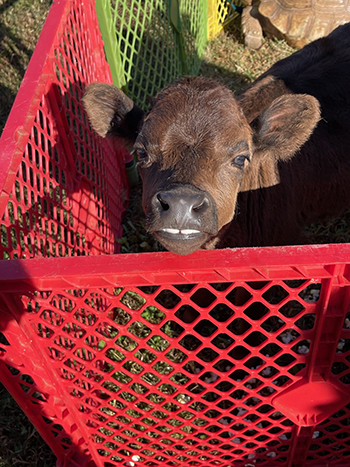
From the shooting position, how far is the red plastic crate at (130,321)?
6.20 feet

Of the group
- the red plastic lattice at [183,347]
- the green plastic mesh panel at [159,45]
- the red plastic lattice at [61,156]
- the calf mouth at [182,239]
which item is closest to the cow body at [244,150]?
the calf mouth at [182,239]

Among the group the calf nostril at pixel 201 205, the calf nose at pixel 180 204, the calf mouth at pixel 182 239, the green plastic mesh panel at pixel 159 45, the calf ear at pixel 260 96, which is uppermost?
the green plastic mesh panel at pixel 159 45

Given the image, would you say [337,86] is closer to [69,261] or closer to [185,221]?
[185,221]

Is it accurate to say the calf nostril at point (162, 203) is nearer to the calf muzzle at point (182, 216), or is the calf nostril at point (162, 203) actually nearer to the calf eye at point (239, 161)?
the calf muzzle at point (182, 216)

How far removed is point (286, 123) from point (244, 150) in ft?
1.27

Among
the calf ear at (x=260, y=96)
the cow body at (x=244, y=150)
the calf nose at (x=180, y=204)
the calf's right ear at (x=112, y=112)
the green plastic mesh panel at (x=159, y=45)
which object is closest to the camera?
the calf nose at (x=180, y=204)

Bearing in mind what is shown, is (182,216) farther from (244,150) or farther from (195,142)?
(244,150)

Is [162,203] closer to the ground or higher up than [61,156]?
closer to the ground

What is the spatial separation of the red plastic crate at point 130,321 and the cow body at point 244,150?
425 millimetres

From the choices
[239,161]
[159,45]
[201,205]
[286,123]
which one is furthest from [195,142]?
[159,45]

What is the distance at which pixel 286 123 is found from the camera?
3.07 m

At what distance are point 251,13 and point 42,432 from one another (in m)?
6.61

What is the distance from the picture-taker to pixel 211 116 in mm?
2941

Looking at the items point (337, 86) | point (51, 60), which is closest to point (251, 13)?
point (337, 86)
